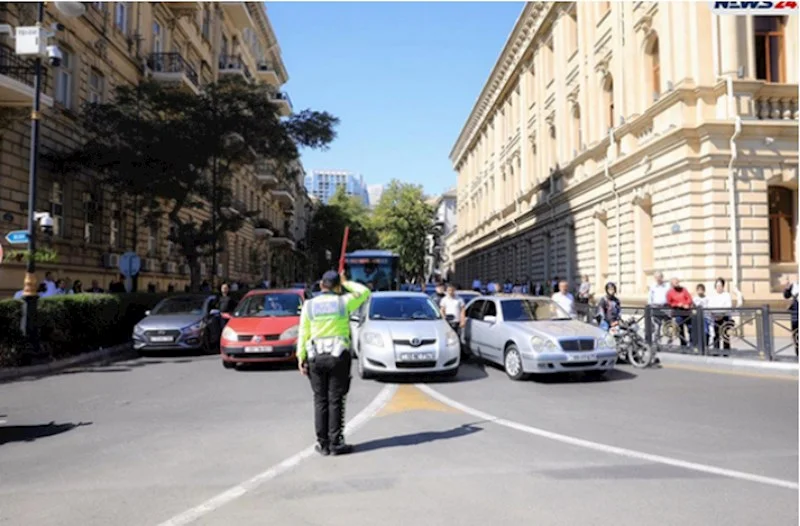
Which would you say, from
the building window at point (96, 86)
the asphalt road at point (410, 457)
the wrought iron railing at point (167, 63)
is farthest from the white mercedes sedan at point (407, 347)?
the wrought iron railing at point (167, 63)

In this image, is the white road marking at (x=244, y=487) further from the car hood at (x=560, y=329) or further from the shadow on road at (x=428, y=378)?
the car hood at (x=560, y=329)

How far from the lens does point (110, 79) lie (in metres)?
24.8

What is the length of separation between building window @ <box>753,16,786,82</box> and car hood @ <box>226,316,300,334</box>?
1648 cm

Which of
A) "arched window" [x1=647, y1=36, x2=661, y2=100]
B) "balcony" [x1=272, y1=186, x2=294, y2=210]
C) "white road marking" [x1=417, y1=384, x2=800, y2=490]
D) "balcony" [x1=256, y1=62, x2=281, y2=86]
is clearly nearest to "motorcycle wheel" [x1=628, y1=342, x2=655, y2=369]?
"white road marking" [x1=417, y1=384, x2=800, y2=490]

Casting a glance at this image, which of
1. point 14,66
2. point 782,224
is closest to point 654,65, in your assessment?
point 782,224

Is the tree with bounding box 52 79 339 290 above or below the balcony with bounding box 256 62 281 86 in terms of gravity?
below

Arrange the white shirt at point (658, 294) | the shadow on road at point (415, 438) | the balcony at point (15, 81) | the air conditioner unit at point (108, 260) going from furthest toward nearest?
the air conditioner unit at point (108, 260) → the balcony at point (15, 81) → the white shirt at point (658, 294) → the shadow on road at point (415, 438)

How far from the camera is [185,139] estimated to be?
21859mm

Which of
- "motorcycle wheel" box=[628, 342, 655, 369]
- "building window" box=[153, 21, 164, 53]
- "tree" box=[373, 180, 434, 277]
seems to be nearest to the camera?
"motorcycle wheel" box=[628, 342, 655, 369]

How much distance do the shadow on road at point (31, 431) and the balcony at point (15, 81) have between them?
12.6 meters

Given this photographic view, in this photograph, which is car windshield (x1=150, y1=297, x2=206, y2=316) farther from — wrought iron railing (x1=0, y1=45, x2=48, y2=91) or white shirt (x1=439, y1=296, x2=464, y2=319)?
wrought iron railing (x1=0, y1=45, x2=48, y2=91)

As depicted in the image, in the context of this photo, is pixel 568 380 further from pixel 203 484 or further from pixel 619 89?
pixel 619 89

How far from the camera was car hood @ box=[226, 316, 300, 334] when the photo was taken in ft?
38.0

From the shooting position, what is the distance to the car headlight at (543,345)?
9.93m
